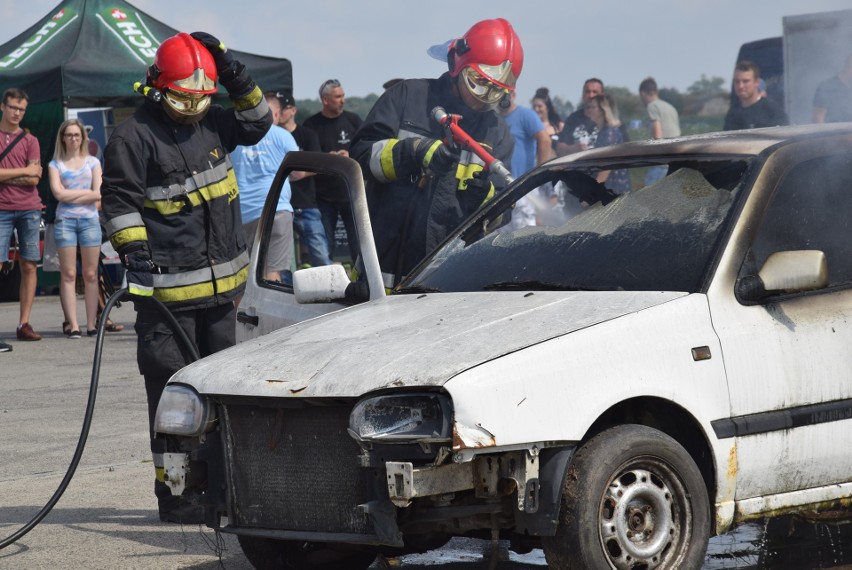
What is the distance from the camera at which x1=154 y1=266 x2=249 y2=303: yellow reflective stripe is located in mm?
6543

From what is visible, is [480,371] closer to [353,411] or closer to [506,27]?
[353,411]

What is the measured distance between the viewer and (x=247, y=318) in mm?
6641

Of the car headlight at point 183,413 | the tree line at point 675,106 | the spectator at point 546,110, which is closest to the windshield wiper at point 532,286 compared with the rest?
the car headlight at point 183,413

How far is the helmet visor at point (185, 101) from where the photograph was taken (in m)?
6.47

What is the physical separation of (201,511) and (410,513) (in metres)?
0.85

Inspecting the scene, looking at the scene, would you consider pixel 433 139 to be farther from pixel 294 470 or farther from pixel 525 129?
pixel 525 129

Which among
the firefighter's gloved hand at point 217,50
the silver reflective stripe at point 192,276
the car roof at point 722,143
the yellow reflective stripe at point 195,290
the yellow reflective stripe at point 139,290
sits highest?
the firefighter's gloved hand at point 217,50

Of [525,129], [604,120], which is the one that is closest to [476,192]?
[525,129]

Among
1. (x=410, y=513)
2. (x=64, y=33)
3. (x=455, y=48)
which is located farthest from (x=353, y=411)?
(x=64, y=33)

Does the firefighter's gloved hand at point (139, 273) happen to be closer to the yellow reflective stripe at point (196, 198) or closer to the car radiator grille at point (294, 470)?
the yellow reflective stripe at point (196, 198)

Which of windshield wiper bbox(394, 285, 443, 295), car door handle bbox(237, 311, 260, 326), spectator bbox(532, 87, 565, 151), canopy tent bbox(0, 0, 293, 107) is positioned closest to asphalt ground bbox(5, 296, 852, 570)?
car door handle bbox(237, 311, 260, 326)

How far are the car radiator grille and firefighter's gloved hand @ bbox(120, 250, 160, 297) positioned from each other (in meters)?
1.72

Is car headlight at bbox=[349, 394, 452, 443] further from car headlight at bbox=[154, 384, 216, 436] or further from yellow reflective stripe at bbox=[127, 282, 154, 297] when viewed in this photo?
yellow reflective stripe at bbox=[127, 282, 154, 297]

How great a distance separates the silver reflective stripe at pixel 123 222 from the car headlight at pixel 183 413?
1.56 metres
